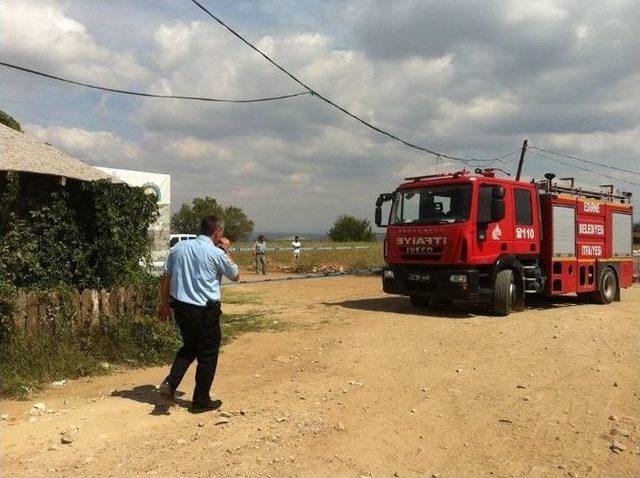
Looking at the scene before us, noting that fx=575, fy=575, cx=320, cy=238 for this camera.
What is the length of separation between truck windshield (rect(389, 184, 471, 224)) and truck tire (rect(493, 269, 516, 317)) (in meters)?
1.58

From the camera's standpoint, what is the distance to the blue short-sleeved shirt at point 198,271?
18.0 ft

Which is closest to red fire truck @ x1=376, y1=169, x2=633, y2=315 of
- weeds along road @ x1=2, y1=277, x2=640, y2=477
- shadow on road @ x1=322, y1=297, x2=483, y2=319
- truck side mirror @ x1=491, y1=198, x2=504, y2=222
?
truck side mirror @ x1=491, y1=198, x2=504, y2=222

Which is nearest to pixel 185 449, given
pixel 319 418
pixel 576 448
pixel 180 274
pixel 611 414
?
pixel 319 418

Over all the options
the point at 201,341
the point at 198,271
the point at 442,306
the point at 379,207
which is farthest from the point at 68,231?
the point at 442,306

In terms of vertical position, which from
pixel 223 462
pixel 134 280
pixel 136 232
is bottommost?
pixel 223 462

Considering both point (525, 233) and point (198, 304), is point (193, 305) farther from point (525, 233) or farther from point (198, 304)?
point (525, 233)

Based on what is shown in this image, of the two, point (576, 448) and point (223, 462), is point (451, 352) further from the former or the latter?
point (223, 462)

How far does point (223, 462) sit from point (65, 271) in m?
5.03

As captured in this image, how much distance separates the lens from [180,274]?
5535mm

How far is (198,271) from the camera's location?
217 inches

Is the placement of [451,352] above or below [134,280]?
below

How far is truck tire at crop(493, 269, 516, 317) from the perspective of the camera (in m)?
11.9

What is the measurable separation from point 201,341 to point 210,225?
1.13 metres

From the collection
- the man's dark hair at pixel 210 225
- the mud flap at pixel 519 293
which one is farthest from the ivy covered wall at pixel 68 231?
the mud flap at pixel 519 293
